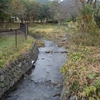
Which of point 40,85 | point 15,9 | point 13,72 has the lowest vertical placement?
point 40,85

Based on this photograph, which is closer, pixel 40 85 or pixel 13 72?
pixel 40 85

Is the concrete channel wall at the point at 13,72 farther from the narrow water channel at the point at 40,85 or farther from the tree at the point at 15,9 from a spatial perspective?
the tree at the point at 15,9

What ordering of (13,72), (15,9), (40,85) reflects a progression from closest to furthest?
(40,85) < (13,72) < (15,9)

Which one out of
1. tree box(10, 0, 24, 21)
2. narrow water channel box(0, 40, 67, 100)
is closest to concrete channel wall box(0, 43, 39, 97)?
→ narrow water channel box(0, 40, 67, 100)

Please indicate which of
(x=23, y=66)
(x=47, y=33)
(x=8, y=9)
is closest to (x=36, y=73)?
(x=23, y=66)

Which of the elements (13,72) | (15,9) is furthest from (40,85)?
(15,9)

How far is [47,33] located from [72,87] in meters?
22.1

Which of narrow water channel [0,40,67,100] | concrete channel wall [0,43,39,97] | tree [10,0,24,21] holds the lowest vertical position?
narrow water channel [0,40,67,100]

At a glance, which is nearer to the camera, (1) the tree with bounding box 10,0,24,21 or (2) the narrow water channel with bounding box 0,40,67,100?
(2) the narrow water channel with bounding box 0,40,67,100

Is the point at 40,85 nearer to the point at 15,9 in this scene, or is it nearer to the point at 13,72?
the point at 13,72

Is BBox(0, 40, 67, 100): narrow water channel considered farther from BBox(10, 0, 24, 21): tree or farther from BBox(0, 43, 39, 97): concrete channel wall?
BBox(10, 0, 24, 21): tree

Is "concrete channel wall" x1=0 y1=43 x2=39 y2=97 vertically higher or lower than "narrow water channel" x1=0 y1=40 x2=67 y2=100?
higher

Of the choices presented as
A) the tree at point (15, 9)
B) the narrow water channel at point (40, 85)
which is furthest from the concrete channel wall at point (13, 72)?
the tree at point (15, 9)

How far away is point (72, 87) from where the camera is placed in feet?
14.7
